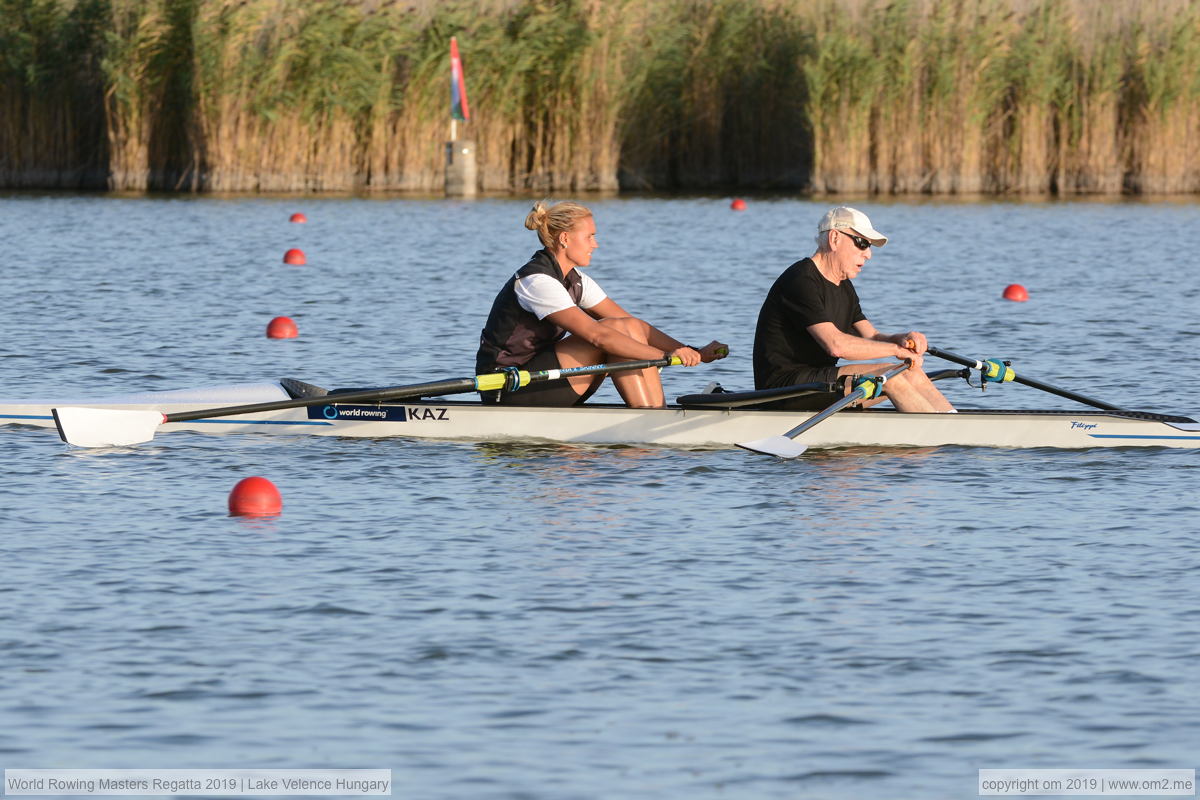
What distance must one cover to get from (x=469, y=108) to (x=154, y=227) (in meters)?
6.69

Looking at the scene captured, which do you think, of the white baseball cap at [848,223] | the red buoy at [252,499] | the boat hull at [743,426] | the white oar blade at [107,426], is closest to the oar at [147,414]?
the white oar blade at [107,426]

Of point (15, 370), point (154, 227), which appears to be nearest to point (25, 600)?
point (15, 370)

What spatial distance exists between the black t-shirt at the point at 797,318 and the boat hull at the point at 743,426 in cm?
27

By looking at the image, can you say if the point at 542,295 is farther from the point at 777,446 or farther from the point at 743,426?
the point at 777,446

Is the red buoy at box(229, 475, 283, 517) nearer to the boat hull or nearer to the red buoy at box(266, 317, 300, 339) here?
the boat hull

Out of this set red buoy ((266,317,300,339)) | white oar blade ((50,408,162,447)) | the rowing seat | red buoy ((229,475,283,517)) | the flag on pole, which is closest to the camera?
red buoy ((229,475,283,517))

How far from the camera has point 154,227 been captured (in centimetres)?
2528

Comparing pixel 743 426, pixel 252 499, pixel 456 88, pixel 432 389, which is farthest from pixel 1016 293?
pixel 456 88

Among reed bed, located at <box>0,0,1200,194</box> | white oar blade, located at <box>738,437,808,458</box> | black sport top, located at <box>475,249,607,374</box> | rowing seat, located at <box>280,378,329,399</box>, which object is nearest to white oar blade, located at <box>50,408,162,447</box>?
rowing seat, located at <box>280,378,329,399</box>

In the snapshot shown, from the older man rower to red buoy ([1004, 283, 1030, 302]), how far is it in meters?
8.24

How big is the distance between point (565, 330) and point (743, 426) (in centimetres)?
109

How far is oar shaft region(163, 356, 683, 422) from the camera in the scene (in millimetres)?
10156

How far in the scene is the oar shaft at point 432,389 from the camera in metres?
10.2

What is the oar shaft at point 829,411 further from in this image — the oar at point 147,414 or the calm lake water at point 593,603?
the oar at point 147,414
